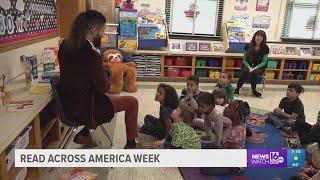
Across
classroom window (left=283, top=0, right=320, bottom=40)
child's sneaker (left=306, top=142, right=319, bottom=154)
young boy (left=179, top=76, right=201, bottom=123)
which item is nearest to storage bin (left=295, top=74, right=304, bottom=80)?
classroom window (left=283, top=0, right=320, bottom=40)

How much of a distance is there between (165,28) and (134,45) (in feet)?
2.26

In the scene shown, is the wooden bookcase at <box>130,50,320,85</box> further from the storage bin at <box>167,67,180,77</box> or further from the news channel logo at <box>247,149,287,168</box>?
the news channel logo at <box>247,149,287,168</box>

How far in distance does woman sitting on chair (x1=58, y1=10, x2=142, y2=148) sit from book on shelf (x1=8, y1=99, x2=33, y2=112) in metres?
0.24

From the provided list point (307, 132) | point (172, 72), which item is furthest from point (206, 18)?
point (307, 132)

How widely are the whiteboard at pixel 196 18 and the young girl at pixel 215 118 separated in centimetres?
328

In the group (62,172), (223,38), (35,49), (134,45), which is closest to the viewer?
(62,172)

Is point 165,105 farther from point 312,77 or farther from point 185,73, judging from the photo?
point 312,77

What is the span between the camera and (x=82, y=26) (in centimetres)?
219

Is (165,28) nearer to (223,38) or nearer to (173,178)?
(223,38)

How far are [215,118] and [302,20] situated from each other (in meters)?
4.20

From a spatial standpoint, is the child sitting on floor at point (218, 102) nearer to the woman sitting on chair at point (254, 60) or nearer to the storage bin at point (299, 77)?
the woman sitting on chair at point (254, 60)

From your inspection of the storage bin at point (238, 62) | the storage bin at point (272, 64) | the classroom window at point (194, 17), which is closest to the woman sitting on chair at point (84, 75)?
the classroom window at point (194, 17)

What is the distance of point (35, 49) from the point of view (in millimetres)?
3309

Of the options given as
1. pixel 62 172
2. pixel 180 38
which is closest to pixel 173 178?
pixel 62 172
